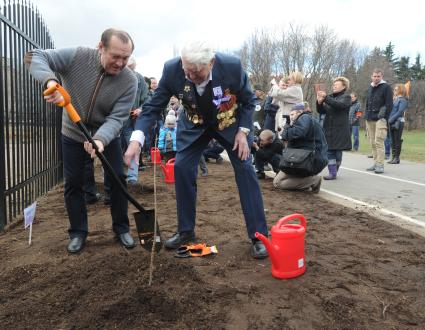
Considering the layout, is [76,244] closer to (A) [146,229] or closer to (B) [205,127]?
(A) [146,229]

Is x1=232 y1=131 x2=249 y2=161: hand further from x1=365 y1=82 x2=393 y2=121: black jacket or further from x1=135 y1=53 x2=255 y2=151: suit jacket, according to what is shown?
x1=365 y1=82 x2=393 y2=121: black jacket

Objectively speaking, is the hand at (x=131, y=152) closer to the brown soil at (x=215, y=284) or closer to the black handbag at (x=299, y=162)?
the brown soil at (x=215, y=284)

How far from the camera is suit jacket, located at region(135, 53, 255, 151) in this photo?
324cm

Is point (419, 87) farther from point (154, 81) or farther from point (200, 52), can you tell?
point (200, 52)

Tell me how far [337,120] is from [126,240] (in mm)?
5200

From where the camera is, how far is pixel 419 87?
48.8 m

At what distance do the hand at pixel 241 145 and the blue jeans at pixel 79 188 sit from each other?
1100mm

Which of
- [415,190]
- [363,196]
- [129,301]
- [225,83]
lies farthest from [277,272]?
[415,190]

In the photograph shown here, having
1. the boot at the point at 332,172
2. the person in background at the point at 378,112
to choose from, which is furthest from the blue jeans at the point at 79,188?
the person in background at the point at 378,112


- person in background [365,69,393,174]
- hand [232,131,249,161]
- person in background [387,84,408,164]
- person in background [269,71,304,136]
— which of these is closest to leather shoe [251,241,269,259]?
hand [232,131,249,161]

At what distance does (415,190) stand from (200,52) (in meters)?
5.32

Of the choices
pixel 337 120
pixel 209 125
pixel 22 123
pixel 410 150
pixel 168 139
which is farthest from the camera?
pixel 410 150

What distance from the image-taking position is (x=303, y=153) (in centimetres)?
593

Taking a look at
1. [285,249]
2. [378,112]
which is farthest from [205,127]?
[378,112]
